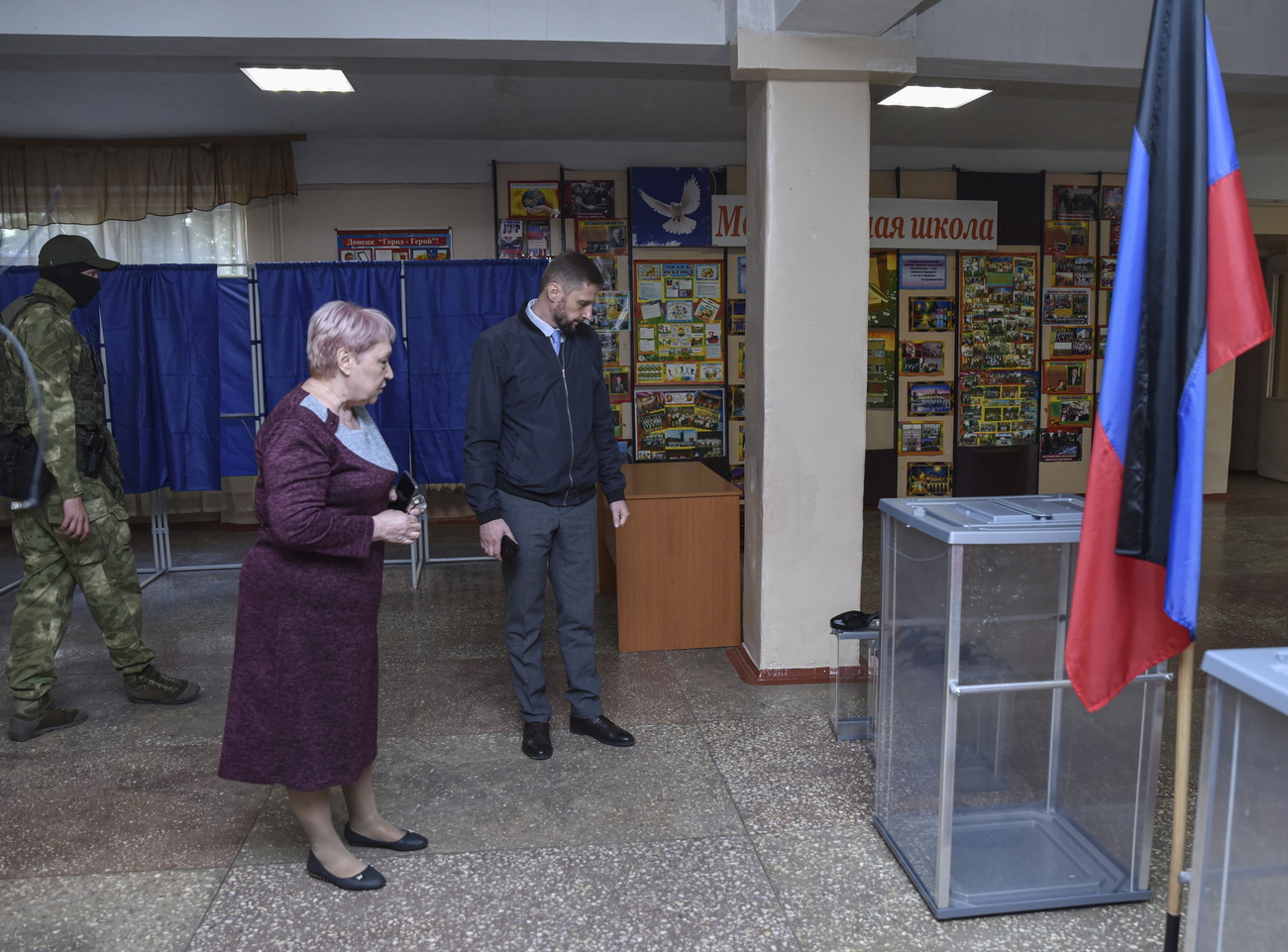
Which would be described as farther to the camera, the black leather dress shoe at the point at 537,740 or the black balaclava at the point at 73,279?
the black balaclava at the point at 73,279

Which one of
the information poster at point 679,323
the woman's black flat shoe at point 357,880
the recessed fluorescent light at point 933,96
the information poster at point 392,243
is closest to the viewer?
the woman's black flat shoe at point 357,880

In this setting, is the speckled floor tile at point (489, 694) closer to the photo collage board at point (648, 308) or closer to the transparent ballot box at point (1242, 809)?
the transparent ballot box at point (1242, 809)

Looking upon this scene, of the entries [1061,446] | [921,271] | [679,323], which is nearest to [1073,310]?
[1061,446]

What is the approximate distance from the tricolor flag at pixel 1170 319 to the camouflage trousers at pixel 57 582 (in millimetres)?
3130

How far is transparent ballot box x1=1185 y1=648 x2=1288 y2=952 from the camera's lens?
1298mm

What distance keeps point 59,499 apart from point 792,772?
258 centimetres

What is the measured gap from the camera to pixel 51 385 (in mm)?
3064

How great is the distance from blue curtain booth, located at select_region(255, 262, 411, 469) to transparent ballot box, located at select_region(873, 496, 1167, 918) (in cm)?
369

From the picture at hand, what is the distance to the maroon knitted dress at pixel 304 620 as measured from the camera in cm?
200

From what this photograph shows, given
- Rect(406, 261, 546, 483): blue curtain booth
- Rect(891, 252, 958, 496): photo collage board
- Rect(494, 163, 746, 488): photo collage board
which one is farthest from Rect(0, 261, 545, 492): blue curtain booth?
Rect(891, 252, 958, 496): photo collage board

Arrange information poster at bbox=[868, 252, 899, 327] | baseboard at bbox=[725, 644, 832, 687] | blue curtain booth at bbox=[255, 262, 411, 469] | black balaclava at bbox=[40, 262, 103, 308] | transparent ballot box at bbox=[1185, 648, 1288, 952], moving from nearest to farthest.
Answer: transparent ballot box at bbox=[1185, 648, 1288, 952] → black balaclava at bbox=[40, 262, 103, 308] → baseboard at bbox=[725, 644, 832, 687] → blue curtain booth at bbox=[255, 262, 411, 469] → information poster at bbox=[868, 252, 899, 327]

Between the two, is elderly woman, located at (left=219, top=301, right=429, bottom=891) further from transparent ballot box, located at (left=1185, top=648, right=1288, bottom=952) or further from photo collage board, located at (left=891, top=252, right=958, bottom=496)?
photo collage board, located at (left=891, top=252, right=958, bottom=496)

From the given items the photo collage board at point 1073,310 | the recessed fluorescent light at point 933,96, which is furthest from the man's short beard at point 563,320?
the photo collage board at point 1073,310

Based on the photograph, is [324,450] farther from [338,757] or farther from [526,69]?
[526,69]
